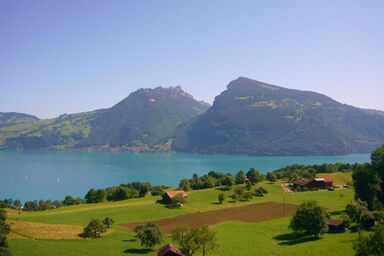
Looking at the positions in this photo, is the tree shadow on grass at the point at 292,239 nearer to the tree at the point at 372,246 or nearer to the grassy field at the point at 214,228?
the grassy field at the point at 214,228

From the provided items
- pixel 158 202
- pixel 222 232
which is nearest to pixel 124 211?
pixel 158 202

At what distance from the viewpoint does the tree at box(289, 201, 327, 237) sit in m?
59.8

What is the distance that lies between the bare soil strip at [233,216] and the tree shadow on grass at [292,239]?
13949 millimetres

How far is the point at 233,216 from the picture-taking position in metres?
80.3

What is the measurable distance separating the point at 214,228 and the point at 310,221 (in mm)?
17028

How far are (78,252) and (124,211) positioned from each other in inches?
1296

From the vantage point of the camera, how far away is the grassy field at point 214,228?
5141 centimetres

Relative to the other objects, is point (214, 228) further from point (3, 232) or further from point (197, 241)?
point (3, 232)

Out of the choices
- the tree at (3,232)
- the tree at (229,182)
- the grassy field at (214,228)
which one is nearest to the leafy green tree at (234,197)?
the grassy field at (214,228)

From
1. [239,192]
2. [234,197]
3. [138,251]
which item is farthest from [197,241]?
[239,192]

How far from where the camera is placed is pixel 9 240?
54812 millimetres

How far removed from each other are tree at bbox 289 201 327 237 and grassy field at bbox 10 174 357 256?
5.36 ft

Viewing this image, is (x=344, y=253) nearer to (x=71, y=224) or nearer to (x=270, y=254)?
(x=270, y=254)

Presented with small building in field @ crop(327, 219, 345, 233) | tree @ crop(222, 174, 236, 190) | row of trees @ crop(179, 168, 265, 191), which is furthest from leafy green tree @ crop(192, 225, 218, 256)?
row of trees @ crop(179, 168, 265, 191)
